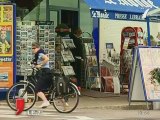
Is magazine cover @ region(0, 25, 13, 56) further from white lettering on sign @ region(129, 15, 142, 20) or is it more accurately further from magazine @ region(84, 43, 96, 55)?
magazine @ region(84, 43, 96, 55)

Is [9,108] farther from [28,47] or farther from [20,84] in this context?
[28,47]

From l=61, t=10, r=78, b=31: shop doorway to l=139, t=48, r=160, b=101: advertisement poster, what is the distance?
21.0ft

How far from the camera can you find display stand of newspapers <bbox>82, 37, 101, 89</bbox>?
2036 cm

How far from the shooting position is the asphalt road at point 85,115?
43.6 feet

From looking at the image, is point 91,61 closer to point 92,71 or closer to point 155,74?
point 92,71

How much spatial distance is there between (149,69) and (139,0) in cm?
421

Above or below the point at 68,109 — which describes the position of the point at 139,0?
above

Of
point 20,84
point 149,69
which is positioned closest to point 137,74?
point 149,69

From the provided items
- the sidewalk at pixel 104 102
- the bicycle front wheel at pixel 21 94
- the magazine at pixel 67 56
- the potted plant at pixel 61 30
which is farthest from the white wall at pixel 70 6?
the bicycle front wheel at pixel 21 94

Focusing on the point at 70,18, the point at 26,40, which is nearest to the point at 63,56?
the point at 26,40

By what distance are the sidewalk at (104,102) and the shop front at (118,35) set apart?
1022 millimetres

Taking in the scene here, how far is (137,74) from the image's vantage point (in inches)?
621

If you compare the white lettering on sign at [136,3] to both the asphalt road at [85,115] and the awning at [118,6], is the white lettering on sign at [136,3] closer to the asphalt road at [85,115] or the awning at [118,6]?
the awning at [118,6]

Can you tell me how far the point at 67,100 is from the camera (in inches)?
547
